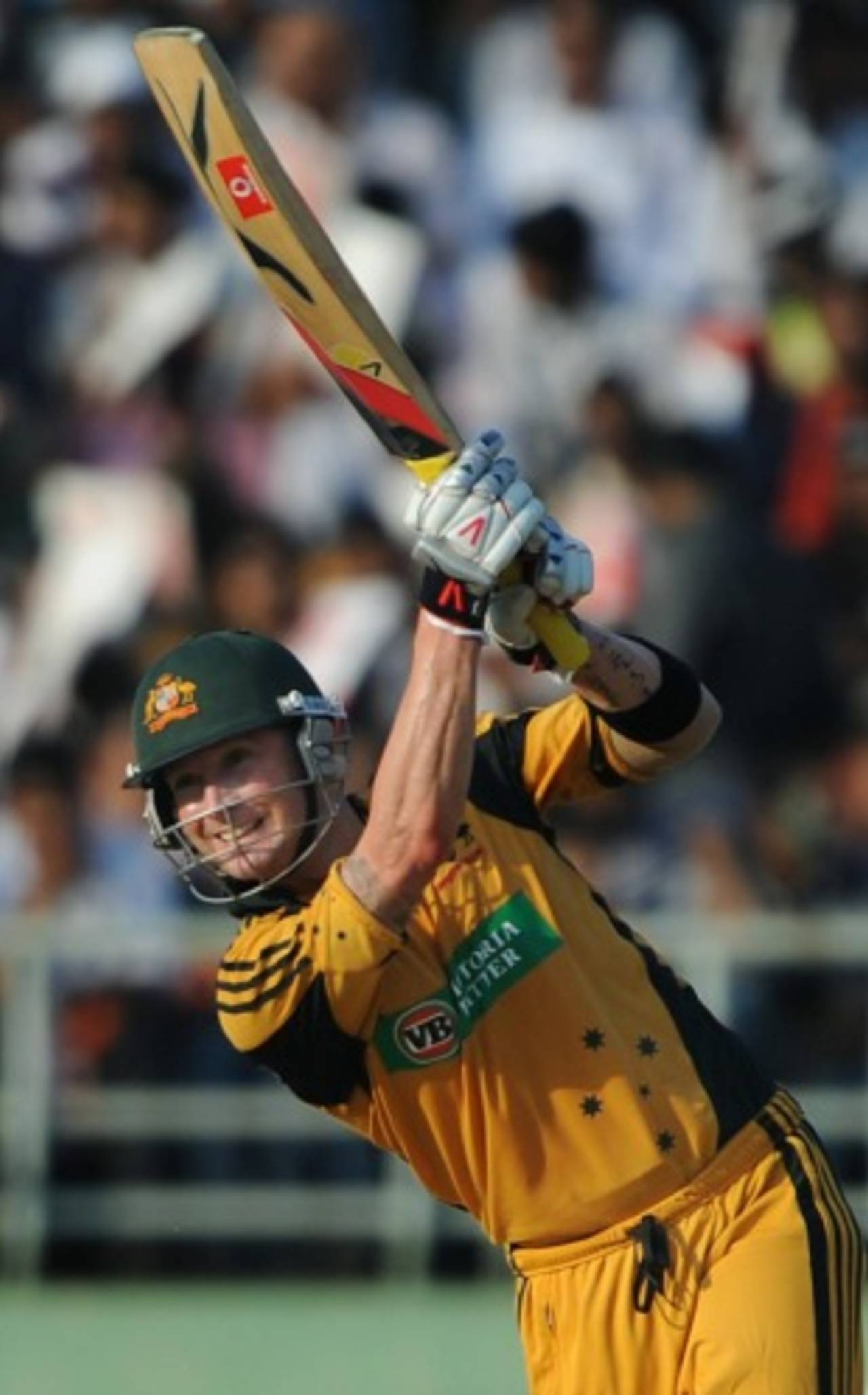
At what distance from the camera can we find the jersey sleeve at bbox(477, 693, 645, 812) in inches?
185

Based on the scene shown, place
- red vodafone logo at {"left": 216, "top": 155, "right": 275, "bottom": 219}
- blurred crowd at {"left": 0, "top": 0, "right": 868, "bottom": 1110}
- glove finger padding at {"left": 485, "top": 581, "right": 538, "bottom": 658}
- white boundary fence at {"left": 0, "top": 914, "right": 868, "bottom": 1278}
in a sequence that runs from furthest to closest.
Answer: blurred crowd at {"left": 0, "top": 0, "right": 868, "bottom": 1110}
white boundary fence at {"left": 0, "top": 914, "right": 868, "bottom": 1278}
red vodafone logo at {"left": 216, "top": 155, "right": 275, "bottom": 219}
glove finger padding at {"left": 485, "top": 581, "right": 538, "bottom": 658}

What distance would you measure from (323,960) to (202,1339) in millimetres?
4355

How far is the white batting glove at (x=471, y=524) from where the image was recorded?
4148mm

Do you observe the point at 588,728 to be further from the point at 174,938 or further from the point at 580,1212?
the point at 174,938

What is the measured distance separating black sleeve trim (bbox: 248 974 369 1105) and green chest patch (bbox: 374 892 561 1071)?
2.3 inches

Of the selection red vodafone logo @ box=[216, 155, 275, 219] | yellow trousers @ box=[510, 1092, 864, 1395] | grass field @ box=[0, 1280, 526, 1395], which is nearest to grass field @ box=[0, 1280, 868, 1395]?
grass field @ box=[0, 1280, 526, 1395]

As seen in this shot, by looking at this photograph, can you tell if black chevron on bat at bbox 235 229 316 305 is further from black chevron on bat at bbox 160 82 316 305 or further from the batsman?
the batsman

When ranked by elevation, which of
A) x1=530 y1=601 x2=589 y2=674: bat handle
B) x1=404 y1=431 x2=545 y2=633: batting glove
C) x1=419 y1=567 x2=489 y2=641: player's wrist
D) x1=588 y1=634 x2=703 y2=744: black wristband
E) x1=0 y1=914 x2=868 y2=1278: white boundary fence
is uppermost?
x1=404 y1=431 x2=545 y2=633: batting glove

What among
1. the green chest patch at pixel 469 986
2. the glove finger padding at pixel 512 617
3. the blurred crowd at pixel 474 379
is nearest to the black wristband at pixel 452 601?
the glove finger padding at pixel 512 617

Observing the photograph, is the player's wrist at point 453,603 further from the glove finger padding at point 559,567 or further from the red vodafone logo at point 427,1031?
the red vodafone logo at point 427,1031

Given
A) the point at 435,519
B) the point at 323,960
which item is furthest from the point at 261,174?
the point at 323,960

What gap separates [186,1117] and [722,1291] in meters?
4.90

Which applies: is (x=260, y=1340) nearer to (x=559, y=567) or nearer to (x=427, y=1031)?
(x=427, y=1031)

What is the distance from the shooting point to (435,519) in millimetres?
4152
